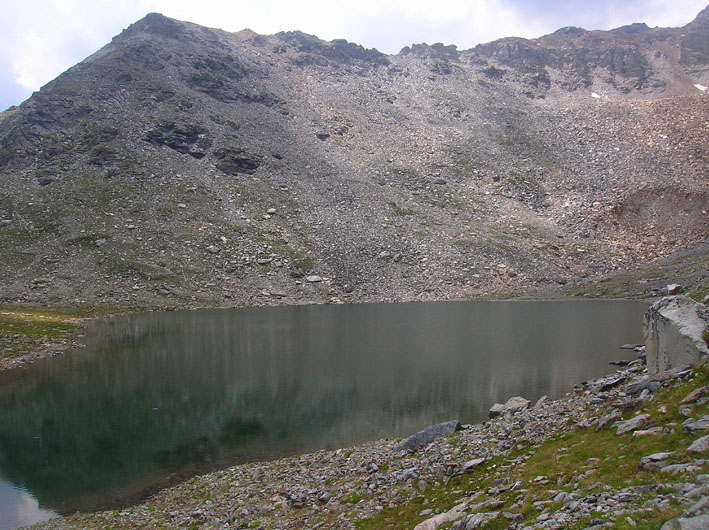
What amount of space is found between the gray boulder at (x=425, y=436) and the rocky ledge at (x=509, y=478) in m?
0.17

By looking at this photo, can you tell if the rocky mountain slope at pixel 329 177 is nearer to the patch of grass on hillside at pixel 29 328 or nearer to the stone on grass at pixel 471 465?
the patch of grass on hillside at pixel 29 328

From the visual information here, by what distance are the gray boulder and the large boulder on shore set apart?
761cm

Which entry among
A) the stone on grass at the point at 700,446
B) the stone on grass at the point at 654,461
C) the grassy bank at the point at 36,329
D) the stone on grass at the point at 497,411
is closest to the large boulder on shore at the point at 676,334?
the stone on grass at the point at 700,446

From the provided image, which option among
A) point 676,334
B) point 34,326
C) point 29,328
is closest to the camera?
point 676,334

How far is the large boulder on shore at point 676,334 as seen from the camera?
1484 centimetres

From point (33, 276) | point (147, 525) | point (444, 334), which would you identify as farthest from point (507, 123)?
point (147, 525)

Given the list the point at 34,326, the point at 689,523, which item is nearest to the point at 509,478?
the point at 689,523

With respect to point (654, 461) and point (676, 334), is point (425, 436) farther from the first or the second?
point (654, 461)

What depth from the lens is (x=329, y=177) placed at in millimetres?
115000

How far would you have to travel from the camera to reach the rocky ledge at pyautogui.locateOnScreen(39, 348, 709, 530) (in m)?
8.48

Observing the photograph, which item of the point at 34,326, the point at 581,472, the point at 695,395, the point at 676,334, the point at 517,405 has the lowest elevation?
the point at 34,326

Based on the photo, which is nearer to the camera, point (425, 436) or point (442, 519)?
point (442, 519)

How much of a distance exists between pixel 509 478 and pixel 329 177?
106 meters

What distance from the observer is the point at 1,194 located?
91500 mm
